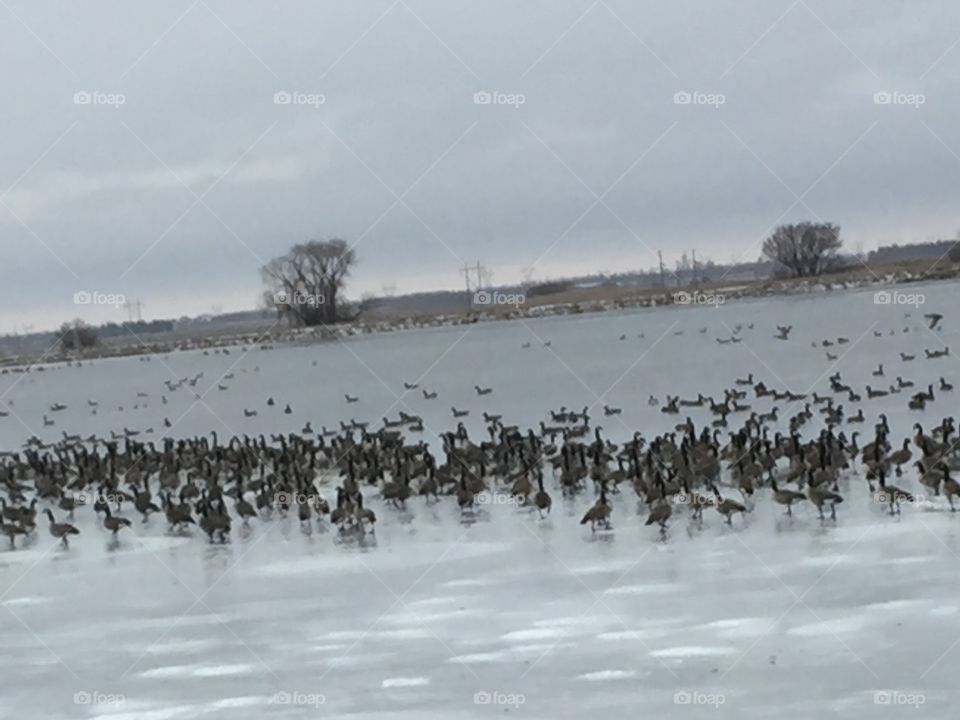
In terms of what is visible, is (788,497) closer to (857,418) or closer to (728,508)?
(728,508)

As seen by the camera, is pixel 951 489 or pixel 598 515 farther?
pixel 598 515

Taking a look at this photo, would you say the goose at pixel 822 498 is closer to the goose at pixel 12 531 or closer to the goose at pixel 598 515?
the goose at pixel 598 515

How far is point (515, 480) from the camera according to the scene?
1377 centimetres

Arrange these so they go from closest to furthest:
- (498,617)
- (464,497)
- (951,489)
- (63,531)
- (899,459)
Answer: (498,617) → (951,489) → (899,459) → (464,497) → (63,531)

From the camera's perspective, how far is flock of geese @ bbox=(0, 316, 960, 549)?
456 inches

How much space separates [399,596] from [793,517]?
3856 millimetres

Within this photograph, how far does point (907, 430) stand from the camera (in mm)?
15953

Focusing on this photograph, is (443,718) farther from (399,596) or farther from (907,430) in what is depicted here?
(907,430)

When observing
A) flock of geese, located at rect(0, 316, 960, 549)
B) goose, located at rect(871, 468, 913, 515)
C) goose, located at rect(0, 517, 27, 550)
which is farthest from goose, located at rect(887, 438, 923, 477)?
goose, located at rect(0, 517, 27, 550)

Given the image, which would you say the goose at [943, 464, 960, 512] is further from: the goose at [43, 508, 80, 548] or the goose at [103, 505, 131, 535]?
the goose at [43, 508, 80, 548]

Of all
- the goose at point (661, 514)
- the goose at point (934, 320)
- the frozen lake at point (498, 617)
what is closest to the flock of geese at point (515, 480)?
the goose at point (661, 514)

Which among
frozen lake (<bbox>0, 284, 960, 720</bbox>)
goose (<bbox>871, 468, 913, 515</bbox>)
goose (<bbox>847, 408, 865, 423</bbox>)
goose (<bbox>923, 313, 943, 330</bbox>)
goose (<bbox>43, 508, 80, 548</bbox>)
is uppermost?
goose (<bbox>923, 313, 943, 330</bbox>)

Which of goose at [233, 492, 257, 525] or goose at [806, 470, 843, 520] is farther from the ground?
goose at [233, 492, 257, 525]

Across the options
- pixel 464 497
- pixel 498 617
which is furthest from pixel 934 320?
pixel 498 617
